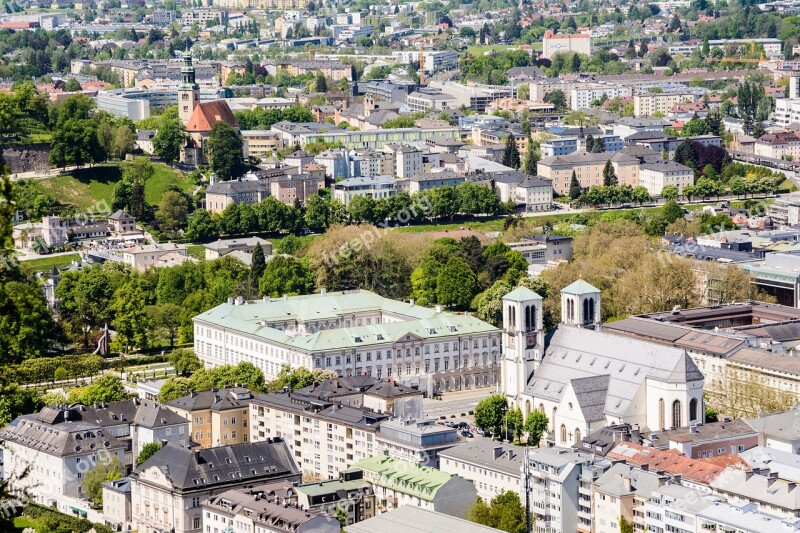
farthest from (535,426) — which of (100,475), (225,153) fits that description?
(225,153)

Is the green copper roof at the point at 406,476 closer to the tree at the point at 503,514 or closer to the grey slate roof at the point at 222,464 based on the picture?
the tree at the point at 503,514

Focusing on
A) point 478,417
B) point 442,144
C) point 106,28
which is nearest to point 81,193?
point 442,144

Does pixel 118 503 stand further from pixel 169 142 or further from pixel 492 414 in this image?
pixel 169 142

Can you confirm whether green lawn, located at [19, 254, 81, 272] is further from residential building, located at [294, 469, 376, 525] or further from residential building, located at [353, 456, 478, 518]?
residential building, located at [353, 456, 478, 518]

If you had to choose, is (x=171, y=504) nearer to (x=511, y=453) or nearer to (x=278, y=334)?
(x=511, y=453)

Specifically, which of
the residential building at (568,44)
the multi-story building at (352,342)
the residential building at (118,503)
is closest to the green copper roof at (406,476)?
the residential building at (118,503)

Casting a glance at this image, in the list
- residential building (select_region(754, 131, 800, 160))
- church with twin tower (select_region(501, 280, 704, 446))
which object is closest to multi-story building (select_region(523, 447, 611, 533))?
church with twin tower (select_region(501, 280, 704, 446))

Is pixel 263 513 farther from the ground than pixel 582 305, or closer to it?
closer to it
